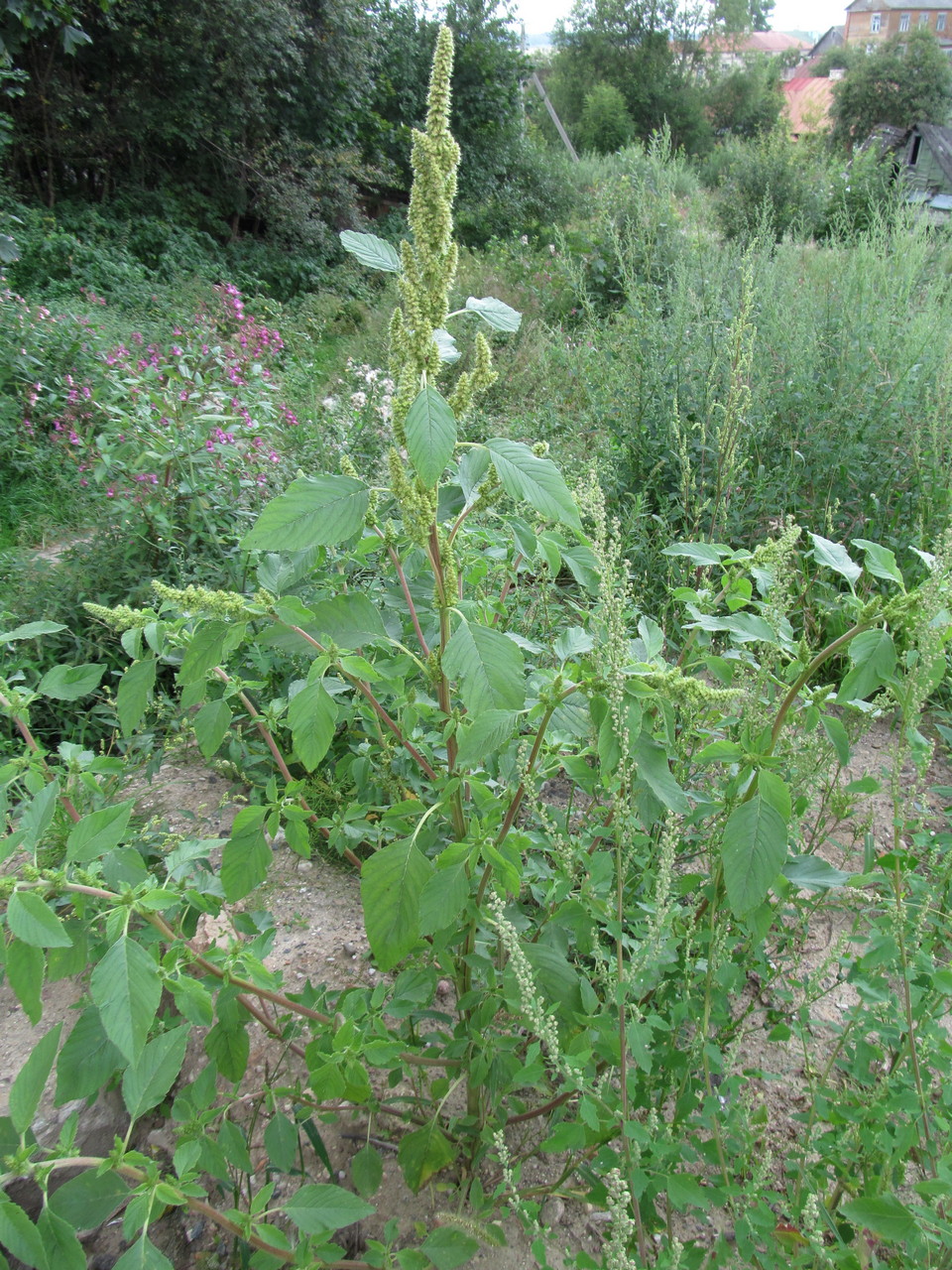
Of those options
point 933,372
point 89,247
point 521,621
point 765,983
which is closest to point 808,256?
point 933,372

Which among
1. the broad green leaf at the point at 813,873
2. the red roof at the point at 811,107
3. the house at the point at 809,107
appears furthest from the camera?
the red roof at the point at 811,107

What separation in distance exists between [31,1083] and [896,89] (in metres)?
39.1

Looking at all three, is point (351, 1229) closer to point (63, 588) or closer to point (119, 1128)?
point (119, 1128)

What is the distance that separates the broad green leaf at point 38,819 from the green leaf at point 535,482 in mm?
722

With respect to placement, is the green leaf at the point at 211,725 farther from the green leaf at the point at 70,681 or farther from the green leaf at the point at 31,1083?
the green leaf at the point at 31,1083

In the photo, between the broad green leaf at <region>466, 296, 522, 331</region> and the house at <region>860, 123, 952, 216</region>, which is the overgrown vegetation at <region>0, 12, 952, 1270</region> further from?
the house at <region>860, 123, 952, 216</region>

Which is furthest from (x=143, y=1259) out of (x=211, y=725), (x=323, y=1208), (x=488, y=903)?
(x=211, y=725)

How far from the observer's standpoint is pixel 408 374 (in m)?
1.03

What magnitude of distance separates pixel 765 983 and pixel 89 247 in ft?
34.7

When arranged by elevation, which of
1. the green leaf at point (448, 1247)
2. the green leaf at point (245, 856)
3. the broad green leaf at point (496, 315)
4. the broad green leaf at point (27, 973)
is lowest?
the green leaf at point (448, 1247)

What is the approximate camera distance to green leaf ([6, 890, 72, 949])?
0.84 m

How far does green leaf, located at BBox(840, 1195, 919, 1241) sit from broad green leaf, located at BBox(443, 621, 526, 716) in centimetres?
77

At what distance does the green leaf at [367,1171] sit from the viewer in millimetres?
1245

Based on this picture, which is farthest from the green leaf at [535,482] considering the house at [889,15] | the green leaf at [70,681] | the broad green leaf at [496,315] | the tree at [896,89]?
the house at [889,15]
